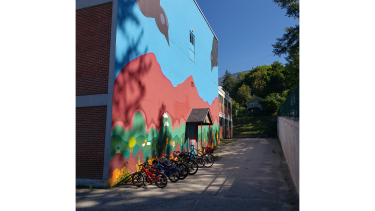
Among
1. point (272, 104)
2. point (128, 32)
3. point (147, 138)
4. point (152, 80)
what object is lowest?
point (147, 138)

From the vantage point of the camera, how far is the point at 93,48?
9570 mm

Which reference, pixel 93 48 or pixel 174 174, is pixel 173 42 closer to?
pixel 93 48

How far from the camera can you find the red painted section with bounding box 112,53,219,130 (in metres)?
9.33

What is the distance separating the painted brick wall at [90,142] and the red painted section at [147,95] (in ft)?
2.22

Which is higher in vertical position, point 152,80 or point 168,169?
point 152,80

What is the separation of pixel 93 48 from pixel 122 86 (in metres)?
2.09

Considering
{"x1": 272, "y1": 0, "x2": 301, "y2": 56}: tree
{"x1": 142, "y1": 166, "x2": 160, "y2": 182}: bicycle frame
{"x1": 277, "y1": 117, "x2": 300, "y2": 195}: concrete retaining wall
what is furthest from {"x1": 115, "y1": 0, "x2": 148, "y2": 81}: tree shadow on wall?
{"x1": 272, "y1": 0, "x2": 301, "y2": 56}: tree

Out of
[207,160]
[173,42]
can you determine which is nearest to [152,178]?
[207,160]

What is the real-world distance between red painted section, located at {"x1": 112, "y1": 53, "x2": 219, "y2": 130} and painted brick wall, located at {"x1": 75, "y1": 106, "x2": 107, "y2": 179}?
2.22 feet

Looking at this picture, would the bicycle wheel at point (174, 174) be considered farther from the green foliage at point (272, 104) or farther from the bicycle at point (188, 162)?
the green foliage at point (272, 104)

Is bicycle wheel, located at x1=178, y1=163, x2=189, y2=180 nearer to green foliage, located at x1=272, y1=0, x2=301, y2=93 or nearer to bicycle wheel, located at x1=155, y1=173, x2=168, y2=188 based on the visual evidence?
bicycle wheel, located at x1=155, y1=173, x2=168, y2=188
